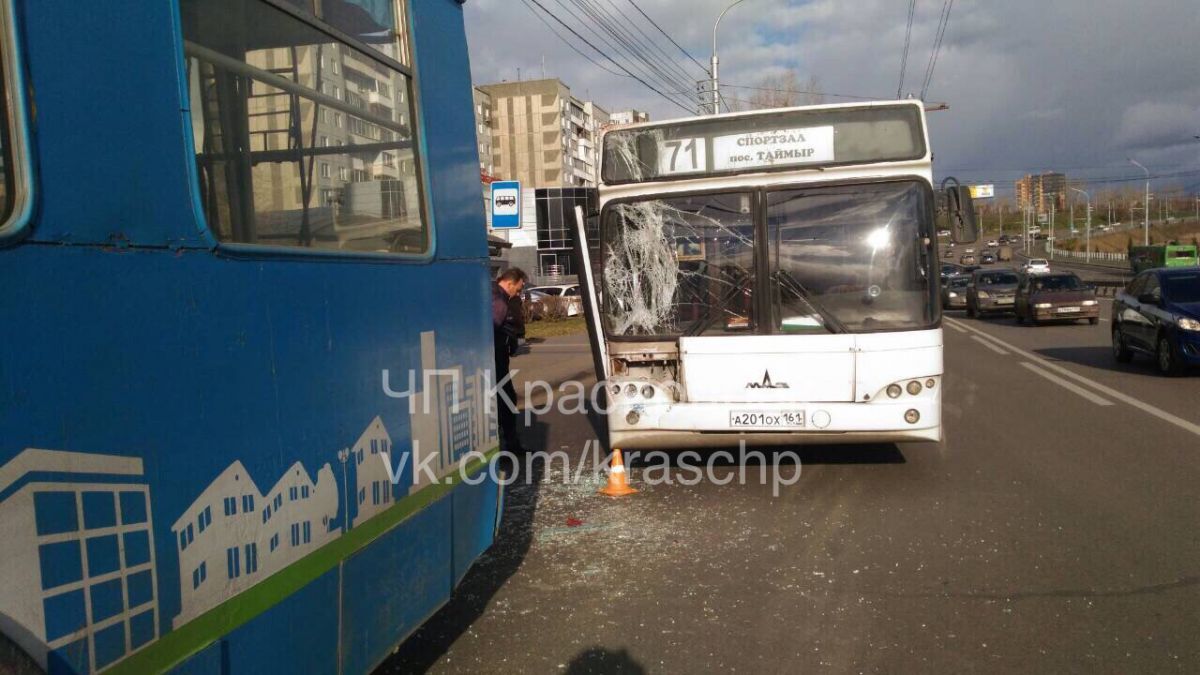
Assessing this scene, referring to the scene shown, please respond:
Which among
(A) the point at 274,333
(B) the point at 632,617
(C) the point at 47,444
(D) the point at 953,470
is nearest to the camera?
(C) the point at 47,444

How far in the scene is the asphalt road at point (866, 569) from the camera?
4.65 meters

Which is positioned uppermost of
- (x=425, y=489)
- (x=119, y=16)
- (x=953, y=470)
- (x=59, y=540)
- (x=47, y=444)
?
(x=119, y=16)

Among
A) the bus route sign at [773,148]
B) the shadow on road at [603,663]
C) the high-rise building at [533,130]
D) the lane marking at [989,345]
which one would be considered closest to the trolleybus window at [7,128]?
the shadow on road at [603,663]

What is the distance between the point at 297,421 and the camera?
2.92 meters

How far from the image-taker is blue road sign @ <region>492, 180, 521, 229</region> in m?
16.2

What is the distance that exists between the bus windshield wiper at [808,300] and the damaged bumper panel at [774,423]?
0.62m

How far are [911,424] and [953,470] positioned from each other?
1.24 meters

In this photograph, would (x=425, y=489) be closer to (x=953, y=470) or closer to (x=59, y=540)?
(x=59, y=540)

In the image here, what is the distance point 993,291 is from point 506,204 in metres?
23.3

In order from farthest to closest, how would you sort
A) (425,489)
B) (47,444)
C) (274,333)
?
(425,489)
(274,333)
(47,444)

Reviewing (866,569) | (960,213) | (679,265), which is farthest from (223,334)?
(960,213)

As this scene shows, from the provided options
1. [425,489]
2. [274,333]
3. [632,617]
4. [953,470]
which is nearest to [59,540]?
[274,333]

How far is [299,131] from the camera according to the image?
10.4 feet

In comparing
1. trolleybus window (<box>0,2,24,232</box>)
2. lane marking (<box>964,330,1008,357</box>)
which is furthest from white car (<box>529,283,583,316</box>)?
trolleybus window (<box>0,2,24,232</box>)
